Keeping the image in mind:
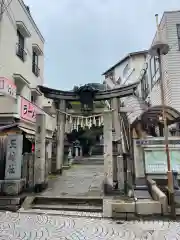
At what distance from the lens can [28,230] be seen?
17.3 ft

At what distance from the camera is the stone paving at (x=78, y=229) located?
16.1 ft

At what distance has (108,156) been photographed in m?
8.56

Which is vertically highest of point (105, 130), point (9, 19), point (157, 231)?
point (9, 19)

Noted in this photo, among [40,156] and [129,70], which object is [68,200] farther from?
[129,70]

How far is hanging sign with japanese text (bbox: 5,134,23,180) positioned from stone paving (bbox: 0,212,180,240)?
2.07 metres

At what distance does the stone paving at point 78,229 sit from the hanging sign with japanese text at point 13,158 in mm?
2066

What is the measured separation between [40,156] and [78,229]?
13.7 ft

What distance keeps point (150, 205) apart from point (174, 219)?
744 millimetres

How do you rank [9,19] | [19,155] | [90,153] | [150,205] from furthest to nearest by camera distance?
[90,153], [9,19], [19,155], [150,205]

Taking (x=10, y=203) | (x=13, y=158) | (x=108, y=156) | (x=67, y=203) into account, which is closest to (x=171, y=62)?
(x=108, y=156)

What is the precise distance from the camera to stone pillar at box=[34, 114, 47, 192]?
8734mm

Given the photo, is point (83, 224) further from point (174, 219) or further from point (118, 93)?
point (118, 93)

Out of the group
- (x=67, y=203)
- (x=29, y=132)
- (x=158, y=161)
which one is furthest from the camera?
(x=29, y=132)

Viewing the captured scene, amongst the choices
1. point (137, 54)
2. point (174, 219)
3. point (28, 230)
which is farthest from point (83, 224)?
point (137, 54)
